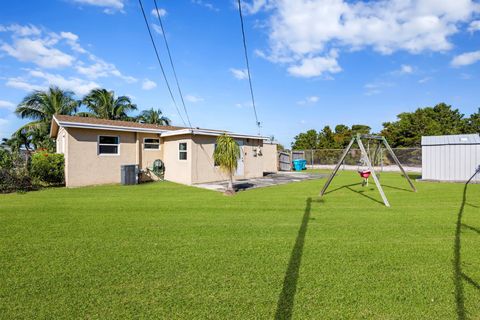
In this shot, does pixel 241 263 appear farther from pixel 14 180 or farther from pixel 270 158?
pixel 270 158

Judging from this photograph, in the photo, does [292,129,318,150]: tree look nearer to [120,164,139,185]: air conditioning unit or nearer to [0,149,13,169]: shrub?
[120,164,139,185]: air conditioning unit

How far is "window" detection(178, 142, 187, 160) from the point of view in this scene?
1455 cm

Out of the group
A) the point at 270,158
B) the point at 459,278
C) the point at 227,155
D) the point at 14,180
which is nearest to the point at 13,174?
the point at 14,180

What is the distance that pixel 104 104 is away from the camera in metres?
29.7

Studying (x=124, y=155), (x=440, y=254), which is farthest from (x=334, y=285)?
(x=124, y=155)

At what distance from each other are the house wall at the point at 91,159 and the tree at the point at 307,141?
25.9 metres

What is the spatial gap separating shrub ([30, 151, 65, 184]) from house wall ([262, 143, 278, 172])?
13188mm

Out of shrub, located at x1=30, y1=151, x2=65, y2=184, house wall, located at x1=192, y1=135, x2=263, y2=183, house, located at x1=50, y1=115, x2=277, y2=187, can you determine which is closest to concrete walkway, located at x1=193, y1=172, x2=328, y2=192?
house wall, located at x1=192, y1=135, x2=263, y2=183

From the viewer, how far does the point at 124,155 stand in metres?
14.5

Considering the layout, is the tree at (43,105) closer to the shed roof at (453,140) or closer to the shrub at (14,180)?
the shrub at (14,180)

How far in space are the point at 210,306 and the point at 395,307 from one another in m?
1.89

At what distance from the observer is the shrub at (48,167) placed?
1252 centimetres

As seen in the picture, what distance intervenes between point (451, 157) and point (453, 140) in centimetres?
83

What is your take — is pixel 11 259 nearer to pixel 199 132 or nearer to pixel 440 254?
pixel 440 254
